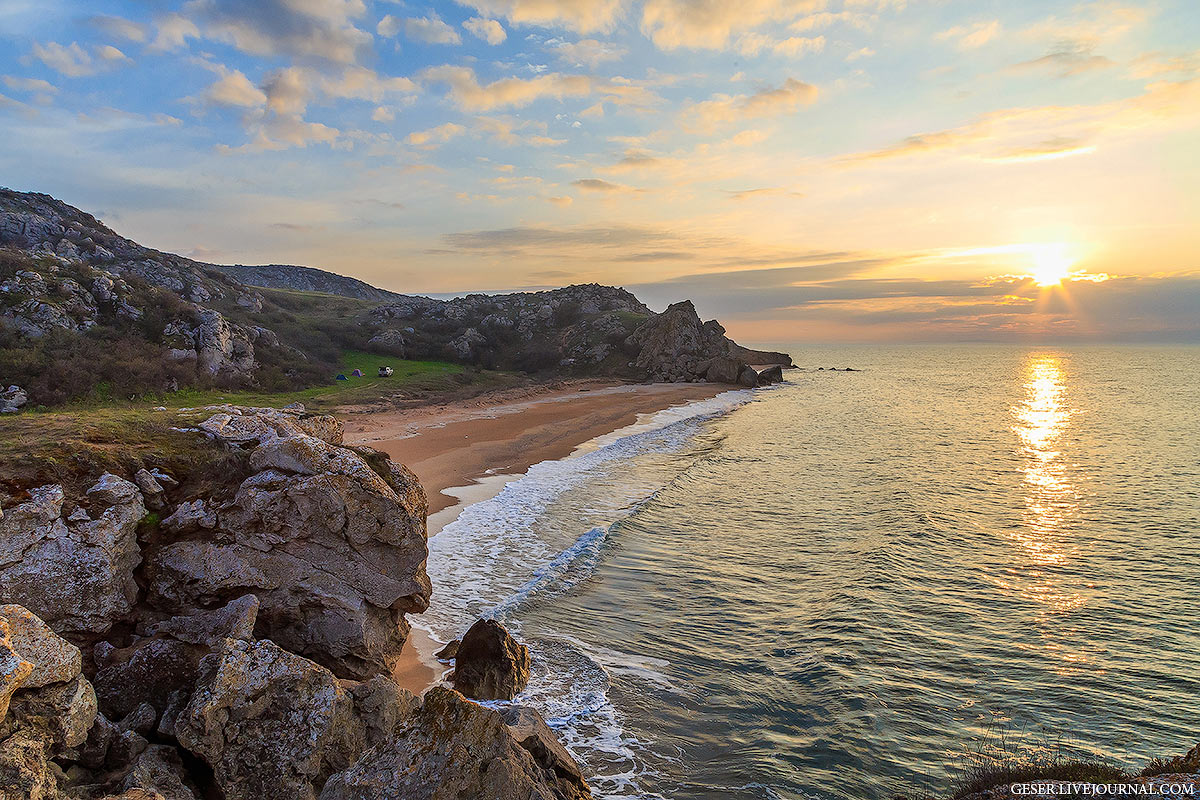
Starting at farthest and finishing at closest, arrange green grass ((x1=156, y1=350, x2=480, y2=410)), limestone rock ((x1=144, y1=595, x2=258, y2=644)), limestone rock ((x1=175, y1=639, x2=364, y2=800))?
1. green grass ((x1=156, y1=350, x2=480, y2=410))
2. limestone rock ((x1=144, y1=595, x2=258, y2=644))
3. limestone rock ((x1=175, y1=639, x2=364, y2=800))

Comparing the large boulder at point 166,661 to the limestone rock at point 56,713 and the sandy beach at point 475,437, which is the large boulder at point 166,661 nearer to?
the limestone rock at point 56,713

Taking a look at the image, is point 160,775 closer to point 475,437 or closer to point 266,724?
point 266,724

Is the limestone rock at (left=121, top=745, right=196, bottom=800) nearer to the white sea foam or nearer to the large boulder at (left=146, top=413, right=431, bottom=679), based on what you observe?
the large boulder at (left=146, top=413, right=431, bottom=679)

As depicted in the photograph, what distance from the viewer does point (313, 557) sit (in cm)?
862

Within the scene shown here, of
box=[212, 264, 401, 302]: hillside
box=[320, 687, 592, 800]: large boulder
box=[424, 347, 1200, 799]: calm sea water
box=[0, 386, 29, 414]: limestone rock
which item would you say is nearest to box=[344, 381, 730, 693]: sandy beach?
box=[424, 347, 1200, 799]: calm sea water

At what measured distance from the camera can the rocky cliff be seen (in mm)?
5430

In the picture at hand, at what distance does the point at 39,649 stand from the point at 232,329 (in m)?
42.0

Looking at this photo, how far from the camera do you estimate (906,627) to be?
12906 mm

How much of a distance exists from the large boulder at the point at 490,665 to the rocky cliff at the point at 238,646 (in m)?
1.21

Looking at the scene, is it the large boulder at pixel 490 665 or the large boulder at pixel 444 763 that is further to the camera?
the large boulder at pixel 490 665

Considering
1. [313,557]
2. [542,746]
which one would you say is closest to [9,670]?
[313,557]

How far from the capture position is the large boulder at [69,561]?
6641 mm

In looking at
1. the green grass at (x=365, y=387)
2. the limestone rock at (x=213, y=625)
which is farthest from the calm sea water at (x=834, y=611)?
the green grass at (x=365, y=387)

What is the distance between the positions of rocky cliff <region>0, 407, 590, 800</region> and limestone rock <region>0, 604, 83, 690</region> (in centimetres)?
1
